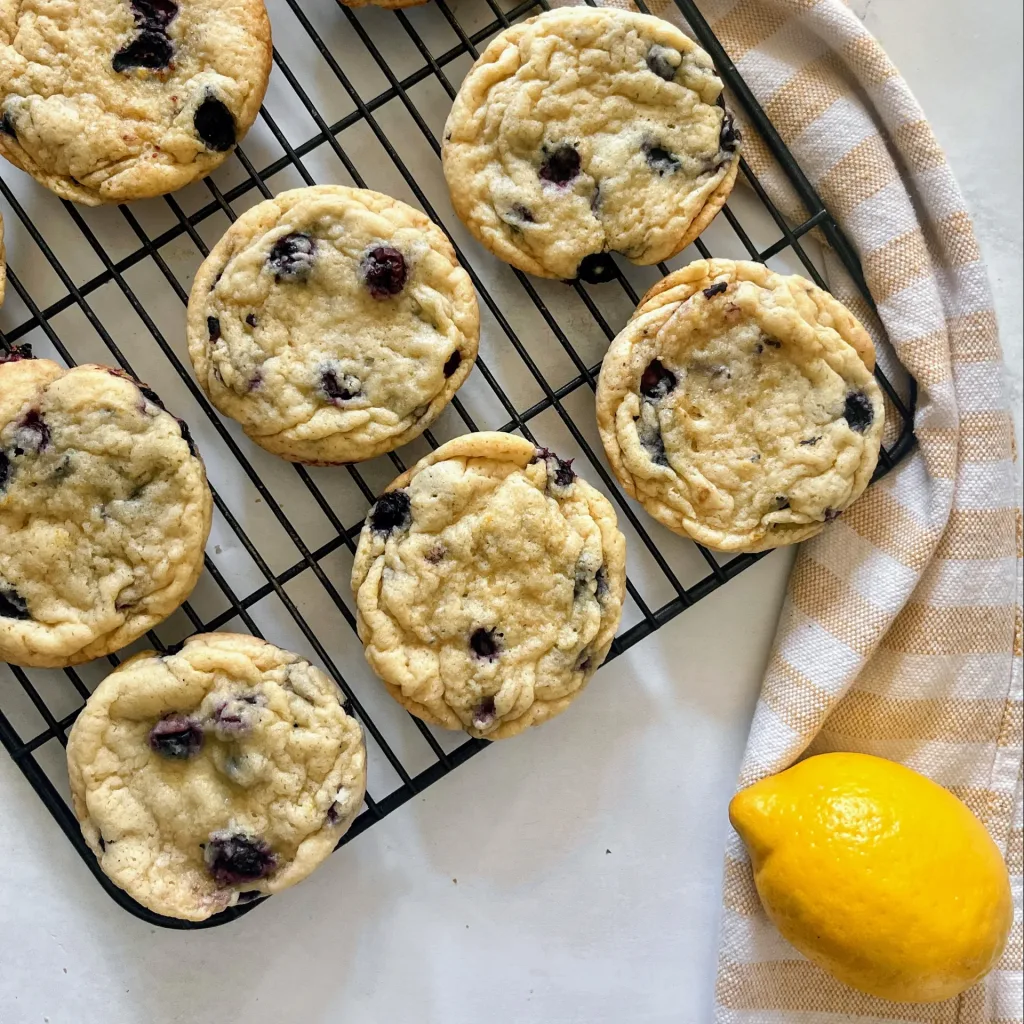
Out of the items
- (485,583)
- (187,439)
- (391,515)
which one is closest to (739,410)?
(485,583)

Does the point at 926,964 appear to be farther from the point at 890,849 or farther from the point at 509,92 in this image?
the point at 509,92

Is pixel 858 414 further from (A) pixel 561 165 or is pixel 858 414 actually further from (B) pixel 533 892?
(B) pixel 533 892

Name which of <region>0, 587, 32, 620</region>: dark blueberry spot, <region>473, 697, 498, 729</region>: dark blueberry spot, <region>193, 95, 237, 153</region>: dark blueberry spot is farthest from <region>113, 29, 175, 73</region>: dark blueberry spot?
<region>473, 697, 498, 729</region>: dark blueberry spot

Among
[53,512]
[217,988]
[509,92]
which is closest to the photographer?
[53,512]

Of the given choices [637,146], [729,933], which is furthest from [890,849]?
[637,146]

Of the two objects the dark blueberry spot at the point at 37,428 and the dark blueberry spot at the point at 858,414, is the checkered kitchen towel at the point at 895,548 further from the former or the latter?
the dark blueberry spot at the point at 37,428

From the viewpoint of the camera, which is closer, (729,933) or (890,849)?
(890,849)

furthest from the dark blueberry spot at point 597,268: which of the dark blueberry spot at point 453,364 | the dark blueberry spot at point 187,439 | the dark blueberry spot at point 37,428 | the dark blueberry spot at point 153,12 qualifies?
the dark blueberry spot at point 37,428
